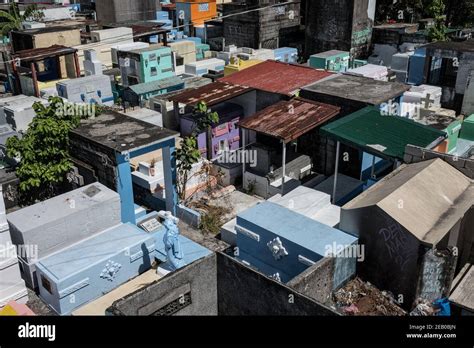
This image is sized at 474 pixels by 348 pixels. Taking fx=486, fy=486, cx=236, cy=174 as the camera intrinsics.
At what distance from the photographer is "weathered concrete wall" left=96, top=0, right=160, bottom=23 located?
6531cm

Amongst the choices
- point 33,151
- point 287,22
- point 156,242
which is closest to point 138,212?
point 156,242

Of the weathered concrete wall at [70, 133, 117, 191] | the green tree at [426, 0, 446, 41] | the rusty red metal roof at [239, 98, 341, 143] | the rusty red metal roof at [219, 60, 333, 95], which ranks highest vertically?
the green tree at [426, 0, 446, 41]

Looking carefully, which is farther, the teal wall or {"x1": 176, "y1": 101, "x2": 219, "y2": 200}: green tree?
the teal wall

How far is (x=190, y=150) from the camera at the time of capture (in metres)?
23.9

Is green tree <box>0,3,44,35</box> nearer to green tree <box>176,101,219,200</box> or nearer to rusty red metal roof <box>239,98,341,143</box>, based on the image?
green tree <box>176,101,219,200</box>

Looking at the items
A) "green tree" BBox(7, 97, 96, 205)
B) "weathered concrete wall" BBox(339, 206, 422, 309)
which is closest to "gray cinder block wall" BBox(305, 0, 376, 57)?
"green tree" BBox(7, 97, 96, 205)

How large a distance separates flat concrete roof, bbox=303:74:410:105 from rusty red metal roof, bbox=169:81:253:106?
4.36 meters

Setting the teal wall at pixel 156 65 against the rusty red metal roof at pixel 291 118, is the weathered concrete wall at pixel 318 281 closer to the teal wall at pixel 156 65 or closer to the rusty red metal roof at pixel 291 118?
the rusty red metal roof at pixel 291 118

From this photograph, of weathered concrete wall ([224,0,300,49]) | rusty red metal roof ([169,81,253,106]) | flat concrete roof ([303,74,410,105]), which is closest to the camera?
flat concrete roof ([303,74,410,105])

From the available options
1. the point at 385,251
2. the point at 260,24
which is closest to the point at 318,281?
the point at 385,251

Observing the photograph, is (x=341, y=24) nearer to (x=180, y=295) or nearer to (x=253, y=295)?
(x=253, y=295)

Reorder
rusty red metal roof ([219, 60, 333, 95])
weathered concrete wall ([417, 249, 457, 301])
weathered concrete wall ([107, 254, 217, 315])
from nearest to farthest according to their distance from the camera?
weathered concrete wall ([107, 254, 217, 315]), weathered concrete wall ([417, 249, 457, 301]), rusty red metal roof ([219, 60, 333, 95])

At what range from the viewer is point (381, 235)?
16656 millimetres

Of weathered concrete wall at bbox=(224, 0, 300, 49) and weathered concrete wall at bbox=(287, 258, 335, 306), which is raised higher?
weathered concrete wall at bbox=(224, 0, 300, 49)
